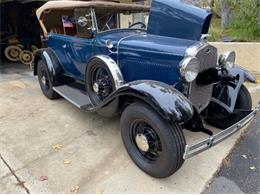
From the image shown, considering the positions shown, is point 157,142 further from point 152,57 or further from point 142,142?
point 152,57

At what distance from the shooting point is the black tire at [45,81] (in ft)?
16.3

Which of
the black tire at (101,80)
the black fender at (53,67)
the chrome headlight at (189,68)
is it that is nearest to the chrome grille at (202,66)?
the chrome headlight at (189,68)

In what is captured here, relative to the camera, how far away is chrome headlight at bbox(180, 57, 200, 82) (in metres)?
2.63

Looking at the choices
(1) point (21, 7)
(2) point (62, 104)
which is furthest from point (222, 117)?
(1) point (21, 7)

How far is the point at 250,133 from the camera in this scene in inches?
145

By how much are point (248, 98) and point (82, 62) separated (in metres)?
2.52

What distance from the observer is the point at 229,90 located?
3383 mm

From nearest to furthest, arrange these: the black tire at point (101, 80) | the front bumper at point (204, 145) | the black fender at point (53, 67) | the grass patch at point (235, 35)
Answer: the front bumper at point (204, 145) < the black tire at point (101, 80) < the black fender at point (53, 67) < the grass patch at point (235, 35)

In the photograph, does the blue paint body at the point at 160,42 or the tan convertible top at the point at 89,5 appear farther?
the tan convertible top at the point at 89,5

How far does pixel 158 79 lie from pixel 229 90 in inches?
40.5

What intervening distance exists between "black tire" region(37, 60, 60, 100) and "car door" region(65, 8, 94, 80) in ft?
2.48

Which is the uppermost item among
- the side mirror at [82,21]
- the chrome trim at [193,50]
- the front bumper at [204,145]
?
the side mirror at [82,21]

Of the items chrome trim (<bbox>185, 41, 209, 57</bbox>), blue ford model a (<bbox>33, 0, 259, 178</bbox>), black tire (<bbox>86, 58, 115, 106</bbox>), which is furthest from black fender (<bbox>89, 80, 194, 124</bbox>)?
black tire (<bbox>86, 58, 115, 106</bbox>)

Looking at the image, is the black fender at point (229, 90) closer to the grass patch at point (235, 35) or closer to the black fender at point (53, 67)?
the black fender at point (53, 67)
